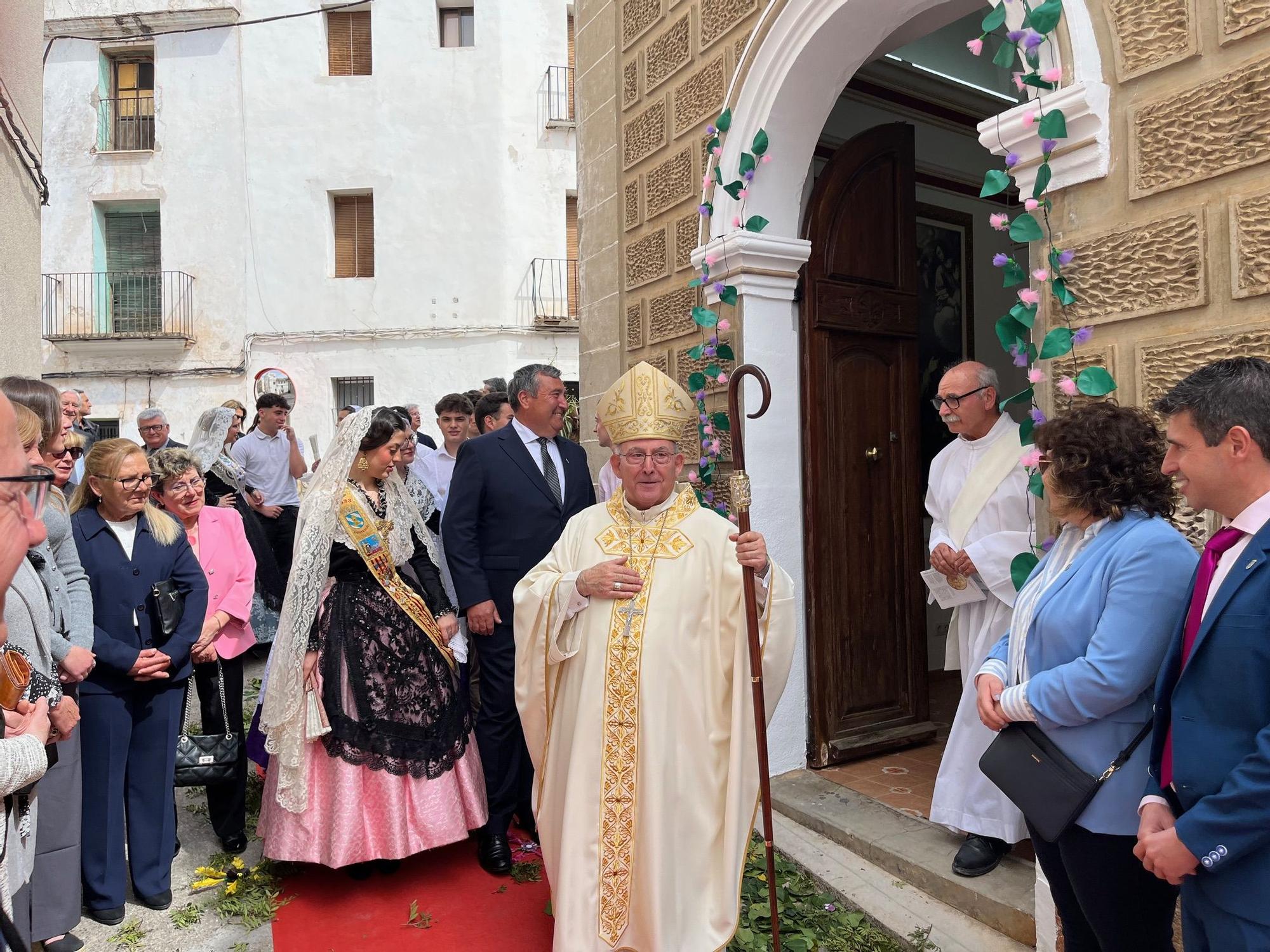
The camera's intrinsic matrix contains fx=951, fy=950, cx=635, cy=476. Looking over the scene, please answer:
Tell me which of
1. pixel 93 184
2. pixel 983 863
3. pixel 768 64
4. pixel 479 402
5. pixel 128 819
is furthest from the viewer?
pixel 93 184

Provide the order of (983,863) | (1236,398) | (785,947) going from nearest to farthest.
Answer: (1236,398)
(785,947)
(983,863)

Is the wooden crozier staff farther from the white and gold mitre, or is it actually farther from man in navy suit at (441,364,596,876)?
man in navy suit at (441,364,596,876)

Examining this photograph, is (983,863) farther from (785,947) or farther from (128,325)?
(128,325)

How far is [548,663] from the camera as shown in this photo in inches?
128

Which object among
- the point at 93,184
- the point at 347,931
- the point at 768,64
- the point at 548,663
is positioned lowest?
the point at 347,931

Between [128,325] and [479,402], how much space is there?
13.0 meters

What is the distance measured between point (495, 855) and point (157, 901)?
52.5 inches

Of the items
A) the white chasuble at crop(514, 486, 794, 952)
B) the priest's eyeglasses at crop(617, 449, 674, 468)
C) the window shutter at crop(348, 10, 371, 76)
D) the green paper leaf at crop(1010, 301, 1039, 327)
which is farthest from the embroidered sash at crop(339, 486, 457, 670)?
the window shutter at crop(348, 10, 371, 76)

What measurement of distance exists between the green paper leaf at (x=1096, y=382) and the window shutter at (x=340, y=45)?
15.6m

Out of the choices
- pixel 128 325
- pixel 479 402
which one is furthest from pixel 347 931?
pixel 128 325

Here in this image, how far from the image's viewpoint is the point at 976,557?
12.0ft

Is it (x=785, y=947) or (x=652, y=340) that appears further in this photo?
(x=652, y=340)

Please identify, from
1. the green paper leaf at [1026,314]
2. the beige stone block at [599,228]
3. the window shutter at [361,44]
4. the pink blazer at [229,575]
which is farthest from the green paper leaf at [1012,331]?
the window shutter at [361,44]

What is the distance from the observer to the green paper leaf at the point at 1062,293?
9.39 ft
